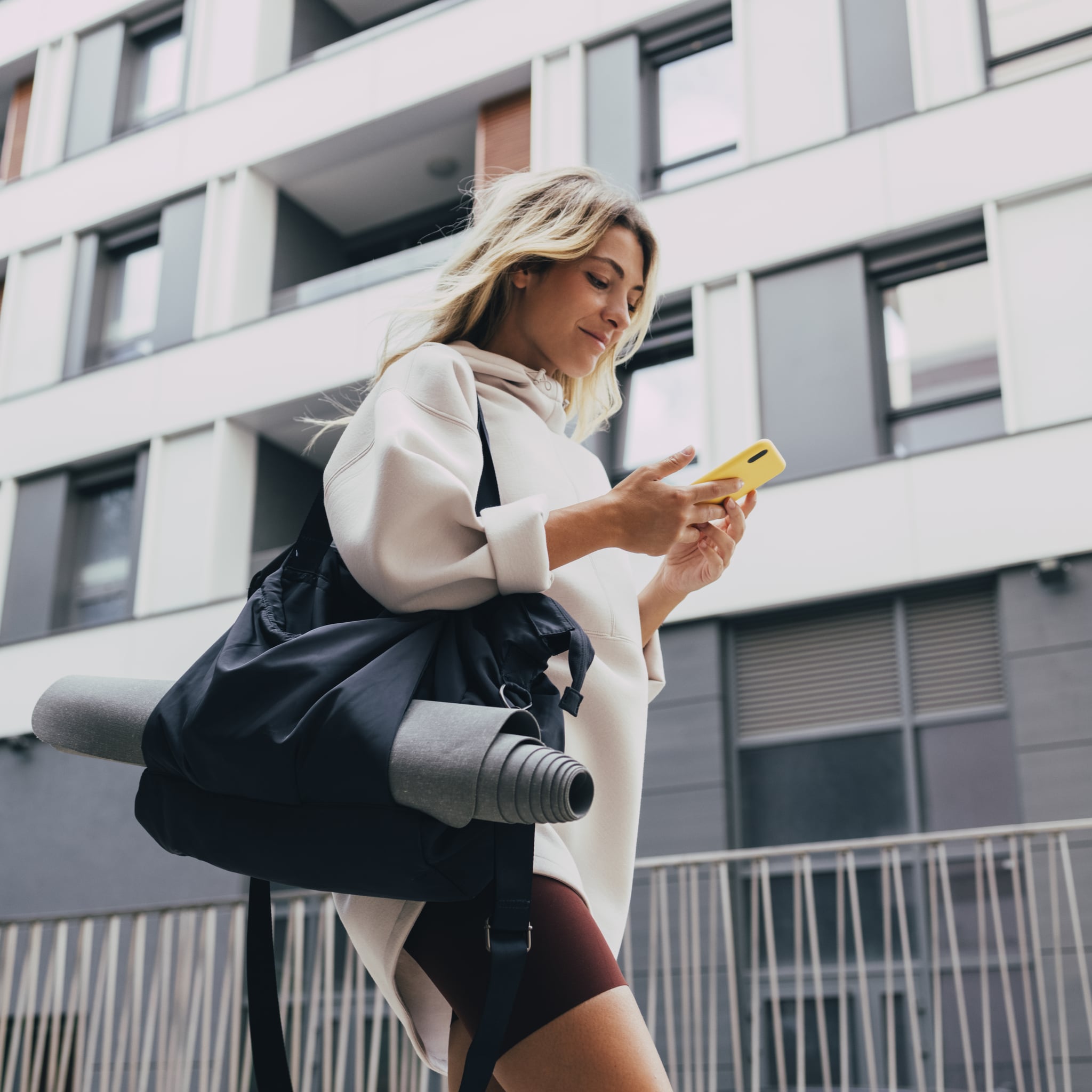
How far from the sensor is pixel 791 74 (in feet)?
33.2

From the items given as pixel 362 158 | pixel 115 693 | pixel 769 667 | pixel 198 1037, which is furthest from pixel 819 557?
pixel 115 693

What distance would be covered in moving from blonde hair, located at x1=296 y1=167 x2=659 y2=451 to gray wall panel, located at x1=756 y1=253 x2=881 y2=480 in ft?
23.9

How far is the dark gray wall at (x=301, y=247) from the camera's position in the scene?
13.4m

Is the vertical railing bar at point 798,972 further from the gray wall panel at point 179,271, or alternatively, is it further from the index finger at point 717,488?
the gray wall panel at point 179,271

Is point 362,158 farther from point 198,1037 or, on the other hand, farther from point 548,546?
point 548,546

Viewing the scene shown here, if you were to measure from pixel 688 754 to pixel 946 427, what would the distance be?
9.77 feet

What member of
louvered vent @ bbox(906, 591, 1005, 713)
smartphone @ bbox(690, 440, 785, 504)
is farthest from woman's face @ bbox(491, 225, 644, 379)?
louvered vent @ bbox(906, 591, 1005, 713)

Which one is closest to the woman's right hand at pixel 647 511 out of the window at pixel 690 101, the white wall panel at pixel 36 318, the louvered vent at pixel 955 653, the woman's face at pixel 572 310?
the woman's face at pixel 572 310

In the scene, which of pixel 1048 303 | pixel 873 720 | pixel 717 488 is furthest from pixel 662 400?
pixel 717 488

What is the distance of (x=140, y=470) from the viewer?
41.3 feet

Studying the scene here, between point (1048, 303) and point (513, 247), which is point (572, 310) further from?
point (1048, 303)

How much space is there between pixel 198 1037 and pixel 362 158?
27.8ft

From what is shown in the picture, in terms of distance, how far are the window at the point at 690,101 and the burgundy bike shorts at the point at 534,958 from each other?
32.7ft

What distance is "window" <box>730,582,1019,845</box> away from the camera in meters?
8.05
